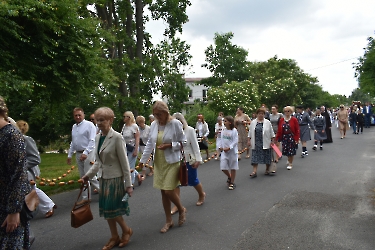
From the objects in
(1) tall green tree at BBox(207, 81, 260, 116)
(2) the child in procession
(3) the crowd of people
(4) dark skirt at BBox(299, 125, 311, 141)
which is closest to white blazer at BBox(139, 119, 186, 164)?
(3) the crowd of people

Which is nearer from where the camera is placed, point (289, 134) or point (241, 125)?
point (289, 134)

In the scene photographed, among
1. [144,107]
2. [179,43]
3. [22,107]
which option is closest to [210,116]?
[179,43]

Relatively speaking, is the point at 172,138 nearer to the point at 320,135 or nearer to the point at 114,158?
the point at 114,158

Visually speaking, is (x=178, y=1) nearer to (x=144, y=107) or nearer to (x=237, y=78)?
(x=144, y=107)

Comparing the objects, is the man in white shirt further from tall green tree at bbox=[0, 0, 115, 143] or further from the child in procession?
the child in procession

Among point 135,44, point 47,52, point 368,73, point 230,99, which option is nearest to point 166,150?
point 47,52

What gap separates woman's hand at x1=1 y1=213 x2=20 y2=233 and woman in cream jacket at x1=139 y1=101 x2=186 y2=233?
101 inches

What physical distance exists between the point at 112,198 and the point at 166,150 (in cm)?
116

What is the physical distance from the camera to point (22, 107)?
23.9 metres

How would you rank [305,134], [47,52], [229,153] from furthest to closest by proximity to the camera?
1. [305,134]
2. [229,153]
3. [47,52]

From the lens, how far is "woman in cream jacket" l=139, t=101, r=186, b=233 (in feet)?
17.7

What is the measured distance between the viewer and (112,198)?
4.66 meters

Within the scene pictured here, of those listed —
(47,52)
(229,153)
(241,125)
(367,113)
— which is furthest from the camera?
(367,113)

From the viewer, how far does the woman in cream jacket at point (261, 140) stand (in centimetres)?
980
